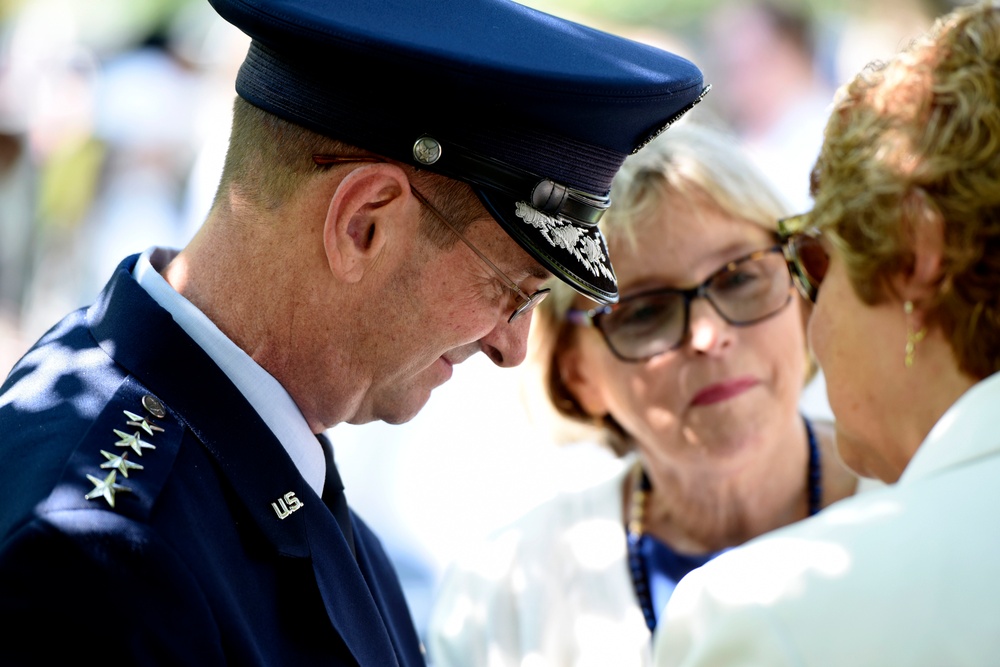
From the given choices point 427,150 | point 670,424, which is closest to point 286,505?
point 427,150

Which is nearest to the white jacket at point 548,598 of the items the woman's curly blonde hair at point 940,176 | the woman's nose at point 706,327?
the woman's nose at point 706,327

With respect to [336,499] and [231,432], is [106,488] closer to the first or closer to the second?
[231,432]

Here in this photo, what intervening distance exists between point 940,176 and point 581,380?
6.50 feet

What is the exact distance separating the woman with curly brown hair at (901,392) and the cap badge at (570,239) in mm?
391

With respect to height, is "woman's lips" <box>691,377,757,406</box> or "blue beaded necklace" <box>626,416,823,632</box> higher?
"woman's lips" <box>691,377,757,406</box>

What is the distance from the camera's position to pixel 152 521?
1.72 metres

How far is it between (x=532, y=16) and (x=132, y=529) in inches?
45.4

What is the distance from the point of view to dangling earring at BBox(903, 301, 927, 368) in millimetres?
1936

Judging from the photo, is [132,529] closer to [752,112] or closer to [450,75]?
[450,75]

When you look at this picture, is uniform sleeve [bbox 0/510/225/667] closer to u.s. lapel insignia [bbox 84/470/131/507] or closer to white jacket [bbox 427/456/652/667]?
u.s. lapel insignia [bbox 84/470/131/507]

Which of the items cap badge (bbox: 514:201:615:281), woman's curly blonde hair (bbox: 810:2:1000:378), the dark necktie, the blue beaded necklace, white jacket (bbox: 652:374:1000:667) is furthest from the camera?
the blue beaded necklace

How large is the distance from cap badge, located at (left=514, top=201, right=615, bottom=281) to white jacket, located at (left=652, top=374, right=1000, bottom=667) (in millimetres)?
679

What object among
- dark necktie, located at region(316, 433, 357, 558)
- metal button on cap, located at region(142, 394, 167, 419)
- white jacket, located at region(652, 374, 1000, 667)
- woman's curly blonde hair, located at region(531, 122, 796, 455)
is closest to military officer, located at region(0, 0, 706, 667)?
metal button on cap, located at region(142, 394, 167, 419)

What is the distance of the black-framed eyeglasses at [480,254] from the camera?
1.98 metres
